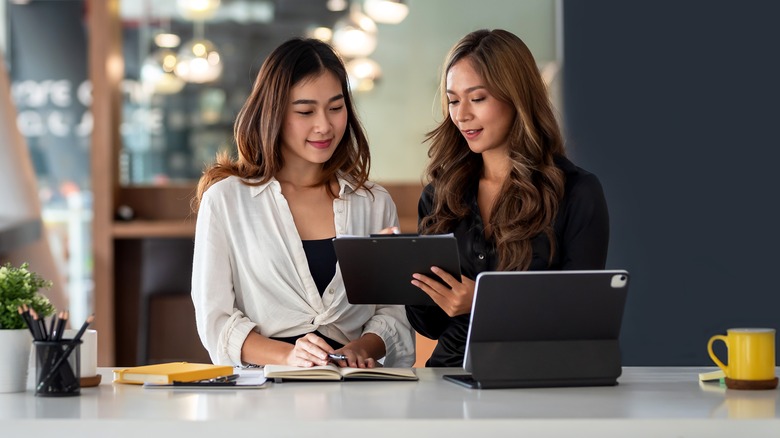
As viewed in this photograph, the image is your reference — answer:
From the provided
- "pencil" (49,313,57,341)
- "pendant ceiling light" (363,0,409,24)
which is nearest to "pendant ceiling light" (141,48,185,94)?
"pendant ceiling light" (363,0,409,24)

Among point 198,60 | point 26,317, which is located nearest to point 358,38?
point 198,60

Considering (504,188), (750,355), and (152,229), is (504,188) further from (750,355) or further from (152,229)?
(152,229)

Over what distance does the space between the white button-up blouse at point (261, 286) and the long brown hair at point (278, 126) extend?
6 cm

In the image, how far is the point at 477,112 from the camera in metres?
2.65

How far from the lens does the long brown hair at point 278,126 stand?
2.66 metres

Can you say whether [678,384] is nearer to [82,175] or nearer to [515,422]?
[515,422]

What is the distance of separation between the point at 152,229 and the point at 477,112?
3.85 m

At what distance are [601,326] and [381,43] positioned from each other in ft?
16.1

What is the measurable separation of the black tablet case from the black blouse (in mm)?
464

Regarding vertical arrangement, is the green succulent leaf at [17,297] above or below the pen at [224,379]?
above

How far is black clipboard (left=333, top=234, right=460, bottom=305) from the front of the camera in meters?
2.22

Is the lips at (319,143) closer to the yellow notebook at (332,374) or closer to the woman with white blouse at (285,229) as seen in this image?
the woman with white blouse at (285,229)

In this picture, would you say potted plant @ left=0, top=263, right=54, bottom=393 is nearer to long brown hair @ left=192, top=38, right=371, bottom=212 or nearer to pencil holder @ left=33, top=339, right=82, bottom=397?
pencil holder @ left=33, top=339, right=82, bottom=397

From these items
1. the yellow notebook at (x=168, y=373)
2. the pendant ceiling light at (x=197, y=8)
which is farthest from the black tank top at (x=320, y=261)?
the pendant ceiling light at (x=197, y=8)
